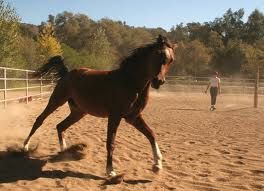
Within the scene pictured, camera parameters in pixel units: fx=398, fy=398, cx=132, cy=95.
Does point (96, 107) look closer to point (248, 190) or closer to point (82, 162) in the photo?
point (82, 162)

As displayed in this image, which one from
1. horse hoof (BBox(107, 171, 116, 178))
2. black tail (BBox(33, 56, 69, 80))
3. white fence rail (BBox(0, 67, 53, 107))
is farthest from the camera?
white fence rail (BBox(0, 67, 53, 107))

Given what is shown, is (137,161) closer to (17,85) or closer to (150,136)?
(150,136)

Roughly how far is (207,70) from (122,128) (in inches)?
2053

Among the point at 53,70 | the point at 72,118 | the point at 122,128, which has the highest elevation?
the point at 53,70

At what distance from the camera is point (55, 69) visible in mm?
7445

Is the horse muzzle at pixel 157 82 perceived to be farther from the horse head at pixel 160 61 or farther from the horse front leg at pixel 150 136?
the horse front leg at pixel 150 136

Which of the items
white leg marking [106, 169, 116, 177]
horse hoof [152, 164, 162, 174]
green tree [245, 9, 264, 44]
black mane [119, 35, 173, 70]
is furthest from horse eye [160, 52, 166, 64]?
green tree [245, 9, 264, 44]

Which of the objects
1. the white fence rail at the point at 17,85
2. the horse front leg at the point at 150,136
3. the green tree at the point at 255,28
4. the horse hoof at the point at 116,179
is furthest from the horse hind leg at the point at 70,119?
the green tree at the point at 255,28

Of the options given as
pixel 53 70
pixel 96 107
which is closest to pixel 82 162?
pixel 96 107

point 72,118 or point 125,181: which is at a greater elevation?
point 72,118

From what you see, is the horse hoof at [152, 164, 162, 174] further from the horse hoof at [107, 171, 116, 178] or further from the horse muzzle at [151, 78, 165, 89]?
the horse muzzle at [151, 78, 165, 89]

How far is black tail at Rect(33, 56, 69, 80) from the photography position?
24.2 ft

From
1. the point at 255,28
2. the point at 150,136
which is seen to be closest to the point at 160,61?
the point at 150,136

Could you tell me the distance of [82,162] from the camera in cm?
605
